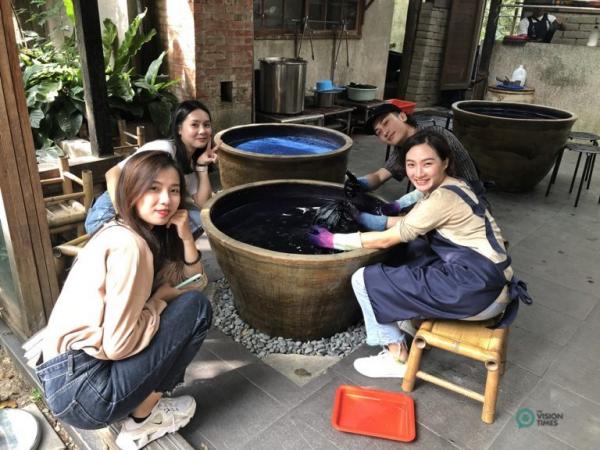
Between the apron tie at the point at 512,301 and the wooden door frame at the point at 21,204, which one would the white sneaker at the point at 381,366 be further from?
the wooden door frame at the point at 21,204

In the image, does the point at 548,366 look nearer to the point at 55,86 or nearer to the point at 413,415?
the point at 413,415

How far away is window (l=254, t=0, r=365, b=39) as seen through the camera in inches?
288

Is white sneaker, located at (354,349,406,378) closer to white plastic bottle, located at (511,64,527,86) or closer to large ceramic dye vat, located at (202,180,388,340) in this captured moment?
large ceramic dye vat, located at (202,180,388,340)

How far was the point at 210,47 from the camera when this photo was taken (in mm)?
6098

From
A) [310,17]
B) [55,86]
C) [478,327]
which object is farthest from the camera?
[310,17]

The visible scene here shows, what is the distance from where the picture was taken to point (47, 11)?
6.54 meters

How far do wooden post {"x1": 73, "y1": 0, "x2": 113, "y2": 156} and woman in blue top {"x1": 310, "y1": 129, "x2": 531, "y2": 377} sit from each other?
3.23 meters

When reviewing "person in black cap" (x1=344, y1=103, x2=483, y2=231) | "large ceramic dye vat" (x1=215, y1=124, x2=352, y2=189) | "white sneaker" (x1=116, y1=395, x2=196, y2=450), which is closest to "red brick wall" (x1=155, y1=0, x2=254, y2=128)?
"large ceramic dye vat" (x1=215, y1=124, x2=352, y2=189)

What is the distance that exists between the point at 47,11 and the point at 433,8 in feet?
23.6

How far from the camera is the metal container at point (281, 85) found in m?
6.86

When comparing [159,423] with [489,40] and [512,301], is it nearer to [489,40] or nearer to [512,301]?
[512,301]

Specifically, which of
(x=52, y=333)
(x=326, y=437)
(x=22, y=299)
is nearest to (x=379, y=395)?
(x=326, y=437)

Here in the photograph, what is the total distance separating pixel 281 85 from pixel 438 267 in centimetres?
493

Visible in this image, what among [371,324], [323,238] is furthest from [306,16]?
[371,324]
